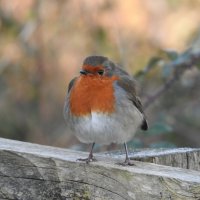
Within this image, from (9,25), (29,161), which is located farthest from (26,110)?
(29,161)

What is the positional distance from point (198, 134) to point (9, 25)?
7.12 ft

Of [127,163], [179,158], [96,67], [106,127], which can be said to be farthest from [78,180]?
[96,67]

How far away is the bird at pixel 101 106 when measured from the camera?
135 inches

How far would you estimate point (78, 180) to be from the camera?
2414 millimetres

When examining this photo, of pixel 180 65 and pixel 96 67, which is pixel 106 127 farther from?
pixel 180 65

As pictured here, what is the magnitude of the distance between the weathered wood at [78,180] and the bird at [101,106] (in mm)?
919

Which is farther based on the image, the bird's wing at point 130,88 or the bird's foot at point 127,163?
the bird's wing at point 130,88

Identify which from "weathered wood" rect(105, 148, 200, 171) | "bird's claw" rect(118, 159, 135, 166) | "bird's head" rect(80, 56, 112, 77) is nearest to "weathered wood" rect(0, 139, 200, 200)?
"bird's claw" rect(118, 159, 135, 166)

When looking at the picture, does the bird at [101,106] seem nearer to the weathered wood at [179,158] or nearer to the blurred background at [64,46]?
the weathered wood at [179,158]

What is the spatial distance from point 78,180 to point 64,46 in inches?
179

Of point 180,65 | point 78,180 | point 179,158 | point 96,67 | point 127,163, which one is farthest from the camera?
point 180,65

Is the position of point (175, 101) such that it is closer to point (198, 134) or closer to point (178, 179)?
point (198, 134)

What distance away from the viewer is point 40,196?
2344mm

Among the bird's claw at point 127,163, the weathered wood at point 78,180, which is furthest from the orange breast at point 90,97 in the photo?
the weathered wood at point 78,180
